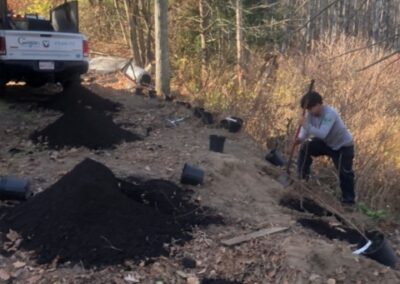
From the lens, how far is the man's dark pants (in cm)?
780

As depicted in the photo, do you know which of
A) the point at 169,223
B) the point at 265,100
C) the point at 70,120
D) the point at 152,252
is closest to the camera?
the point at 152,252

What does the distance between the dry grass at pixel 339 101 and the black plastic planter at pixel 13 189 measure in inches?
188

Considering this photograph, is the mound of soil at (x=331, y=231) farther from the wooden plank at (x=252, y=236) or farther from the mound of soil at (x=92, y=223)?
the mound of soil at (x=92, y=223)

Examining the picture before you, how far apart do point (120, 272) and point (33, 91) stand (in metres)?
8.95

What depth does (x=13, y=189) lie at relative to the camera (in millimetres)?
5715

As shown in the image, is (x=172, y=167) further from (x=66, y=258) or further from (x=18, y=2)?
(x=18, y=2)

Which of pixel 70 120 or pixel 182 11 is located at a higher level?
pixel 182 11

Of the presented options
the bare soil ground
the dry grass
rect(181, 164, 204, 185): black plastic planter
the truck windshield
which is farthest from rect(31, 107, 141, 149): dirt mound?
the truck windshield

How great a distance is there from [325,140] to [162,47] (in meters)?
5.73

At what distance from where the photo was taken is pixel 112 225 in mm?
5027

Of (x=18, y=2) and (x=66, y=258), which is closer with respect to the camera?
(x=66, y=258)

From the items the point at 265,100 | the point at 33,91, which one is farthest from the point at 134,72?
the point at 265,100

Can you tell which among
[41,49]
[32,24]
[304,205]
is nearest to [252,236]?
[304,205]

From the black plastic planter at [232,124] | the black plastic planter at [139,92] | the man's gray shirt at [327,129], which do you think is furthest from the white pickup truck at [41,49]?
the man's gray shirt at [327,129]
